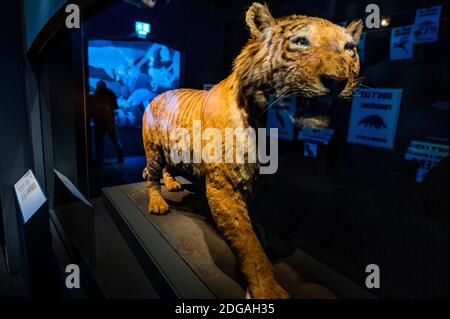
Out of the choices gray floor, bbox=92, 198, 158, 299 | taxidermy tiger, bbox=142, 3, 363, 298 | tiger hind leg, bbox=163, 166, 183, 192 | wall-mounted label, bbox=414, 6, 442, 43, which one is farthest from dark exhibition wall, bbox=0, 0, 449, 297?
gray floor, bbox=92, 198, 158, 299

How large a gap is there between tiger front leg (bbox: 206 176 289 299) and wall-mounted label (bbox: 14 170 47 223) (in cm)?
108

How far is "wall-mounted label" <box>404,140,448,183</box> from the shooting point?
0.66 m

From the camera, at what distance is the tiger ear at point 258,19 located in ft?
3.12

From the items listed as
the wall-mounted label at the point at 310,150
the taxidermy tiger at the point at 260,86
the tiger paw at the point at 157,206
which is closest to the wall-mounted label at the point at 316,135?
the wall-mounted label at the point at 310,150

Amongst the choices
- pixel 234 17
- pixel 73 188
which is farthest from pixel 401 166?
pixel 73 188

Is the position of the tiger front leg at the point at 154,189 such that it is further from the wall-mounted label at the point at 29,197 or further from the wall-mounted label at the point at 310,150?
the wall-mounted label at the point at 310,150

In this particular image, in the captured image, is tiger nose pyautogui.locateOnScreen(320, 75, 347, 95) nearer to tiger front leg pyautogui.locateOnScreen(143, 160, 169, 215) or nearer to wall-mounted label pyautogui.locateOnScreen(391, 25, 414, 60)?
wall-mounted label pyautogui.locateOnScreen(391, 25, 414, 60)

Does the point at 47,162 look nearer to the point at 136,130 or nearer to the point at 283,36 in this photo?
the point at 136,130

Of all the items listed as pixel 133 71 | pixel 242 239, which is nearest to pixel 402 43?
pixel 242 239

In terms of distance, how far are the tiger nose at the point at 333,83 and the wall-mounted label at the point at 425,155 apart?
0.25m

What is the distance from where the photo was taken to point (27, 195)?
1.77 m

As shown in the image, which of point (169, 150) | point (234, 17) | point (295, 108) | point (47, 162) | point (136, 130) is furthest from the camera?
point (47, 162)

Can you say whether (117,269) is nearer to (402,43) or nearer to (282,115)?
(282,115)

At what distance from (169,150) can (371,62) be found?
1.14m
